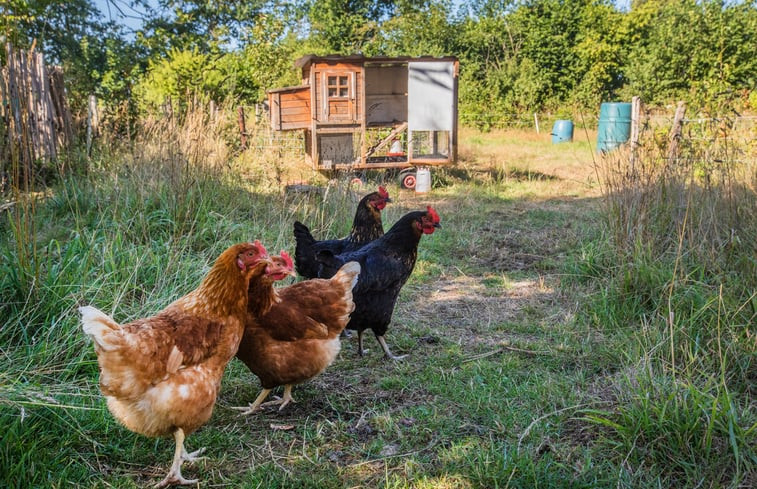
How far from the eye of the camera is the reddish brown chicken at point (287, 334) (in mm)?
3297

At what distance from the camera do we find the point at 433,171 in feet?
45.1

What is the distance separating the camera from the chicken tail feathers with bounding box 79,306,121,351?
227 centimetres

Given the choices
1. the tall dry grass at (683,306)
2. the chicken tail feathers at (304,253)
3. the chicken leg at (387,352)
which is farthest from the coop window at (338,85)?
the chicken leg at (387,352)

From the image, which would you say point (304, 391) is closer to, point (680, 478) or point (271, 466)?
point (271, 466)

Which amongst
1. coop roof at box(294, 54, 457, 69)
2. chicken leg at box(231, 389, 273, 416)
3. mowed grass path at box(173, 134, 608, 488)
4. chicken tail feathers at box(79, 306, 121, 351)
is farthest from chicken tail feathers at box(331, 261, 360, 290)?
coop roof at box(294, 54, 457, 69)

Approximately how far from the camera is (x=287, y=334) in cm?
335

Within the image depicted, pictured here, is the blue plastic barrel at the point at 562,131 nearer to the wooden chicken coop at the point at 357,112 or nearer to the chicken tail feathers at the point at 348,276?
the wooden chicken coop at the point at 357,112

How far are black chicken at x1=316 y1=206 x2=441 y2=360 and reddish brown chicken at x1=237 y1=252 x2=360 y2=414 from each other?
2.07 feet

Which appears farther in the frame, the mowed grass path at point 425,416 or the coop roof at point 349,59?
the coop roof at point 349,59

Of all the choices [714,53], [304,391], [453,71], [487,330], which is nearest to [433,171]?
[453,71]

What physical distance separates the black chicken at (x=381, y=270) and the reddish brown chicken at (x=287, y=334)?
0.63 metres

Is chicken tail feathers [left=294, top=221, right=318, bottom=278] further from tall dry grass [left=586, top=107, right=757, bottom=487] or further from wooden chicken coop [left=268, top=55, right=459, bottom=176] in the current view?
wooden chicken coop [left=268, top=55, right=459, bottom=176]

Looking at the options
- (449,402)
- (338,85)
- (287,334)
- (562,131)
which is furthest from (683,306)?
(562,131)

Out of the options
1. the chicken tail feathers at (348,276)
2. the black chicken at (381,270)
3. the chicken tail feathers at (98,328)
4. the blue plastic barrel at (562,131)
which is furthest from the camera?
the blue plastic barrel at (562,131)
